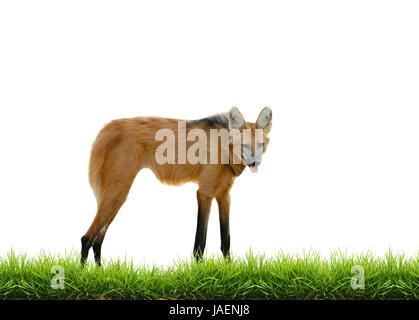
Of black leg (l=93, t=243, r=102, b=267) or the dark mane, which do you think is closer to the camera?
black leg (l=93, t=243, r=102, b=267)

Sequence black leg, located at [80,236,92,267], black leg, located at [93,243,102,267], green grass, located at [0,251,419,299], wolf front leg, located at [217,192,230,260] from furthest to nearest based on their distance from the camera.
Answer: wolf front leg, located at [217,192,230,260], black leg, located at [93,243,102,267], black leg, located at [80,236,92,267], green grass, located at [0,251,419,299]

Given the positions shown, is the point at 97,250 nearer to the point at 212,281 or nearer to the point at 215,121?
the point at 212,281

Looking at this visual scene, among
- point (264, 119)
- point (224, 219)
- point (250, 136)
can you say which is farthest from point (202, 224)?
point (264, 119)

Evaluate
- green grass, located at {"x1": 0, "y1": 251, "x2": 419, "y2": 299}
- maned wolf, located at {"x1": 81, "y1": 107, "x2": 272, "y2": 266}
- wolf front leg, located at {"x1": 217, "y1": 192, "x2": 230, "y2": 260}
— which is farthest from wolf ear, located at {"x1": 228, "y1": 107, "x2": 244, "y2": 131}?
green grass, located at {"x1": 0, "y1": 251, "x2": 419, "y2": 299}

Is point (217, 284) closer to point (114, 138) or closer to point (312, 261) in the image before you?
point (312, 261)

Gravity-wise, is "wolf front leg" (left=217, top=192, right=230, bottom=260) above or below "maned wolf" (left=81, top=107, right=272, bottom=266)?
below

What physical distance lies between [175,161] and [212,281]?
86cm

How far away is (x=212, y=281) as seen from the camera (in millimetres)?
2805

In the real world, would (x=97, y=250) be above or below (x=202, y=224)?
below

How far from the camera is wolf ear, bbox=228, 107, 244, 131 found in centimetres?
308

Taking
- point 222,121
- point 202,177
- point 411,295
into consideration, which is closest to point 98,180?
point 202,177

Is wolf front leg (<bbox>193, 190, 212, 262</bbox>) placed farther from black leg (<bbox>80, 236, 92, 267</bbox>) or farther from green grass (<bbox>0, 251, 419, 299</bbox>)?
black leg (<bbox>80, 236, 92, 267</bbox>)

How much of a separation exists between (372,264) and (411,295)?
279 mm

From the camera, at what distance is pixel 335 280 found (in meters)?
2.82
